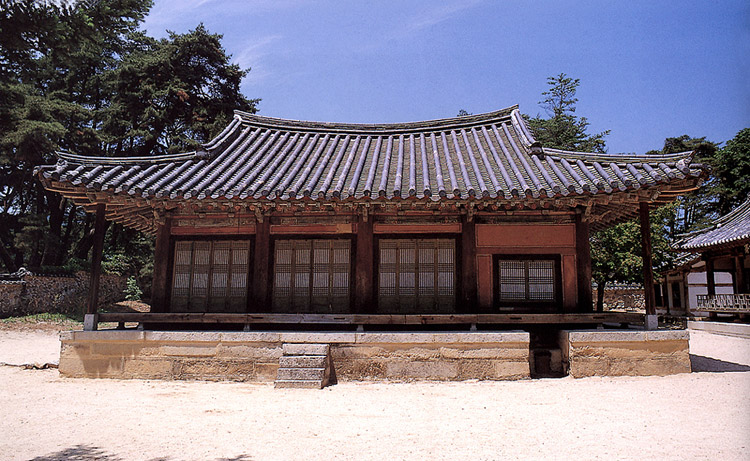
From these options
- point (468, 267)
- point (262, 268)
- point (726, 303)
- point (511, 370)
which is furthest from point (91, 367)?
point (726, 303)

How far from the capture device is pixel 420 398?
736 centimetres

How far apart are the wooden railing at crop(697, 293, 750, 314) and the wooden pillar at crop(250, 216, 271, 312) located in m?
20.6

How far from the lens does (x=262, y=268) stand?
10.4 metres

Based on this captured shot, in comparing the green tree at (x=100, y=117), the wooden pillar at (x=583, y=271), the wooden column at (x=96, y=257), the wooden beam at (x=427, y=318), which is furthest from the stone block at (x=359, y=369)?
the green tree at (x=100, y=117)

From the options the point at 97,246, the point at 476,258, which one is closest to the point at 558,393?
the point at 476,258

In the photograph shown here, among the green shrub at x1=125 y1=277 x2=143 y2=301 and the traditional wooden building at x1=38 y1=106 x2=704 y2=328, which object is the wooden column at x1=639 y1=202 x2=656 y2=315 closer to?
the traditional wooden building at x1=38 y1=106 x2=704 y2=328

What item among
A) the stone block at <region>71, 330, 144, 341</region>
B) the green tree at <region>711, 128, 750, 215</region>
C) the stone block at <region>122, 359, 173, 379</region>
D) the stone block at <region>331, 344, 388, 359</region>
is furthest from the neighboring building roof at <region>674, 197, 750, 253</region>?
the stone block at <region>71, 330, 144, 341</region>

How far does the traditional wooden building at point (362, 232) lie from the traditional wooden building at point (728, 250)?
43.1ft

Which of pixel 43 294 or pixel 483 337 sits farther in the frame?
pixel 43 294

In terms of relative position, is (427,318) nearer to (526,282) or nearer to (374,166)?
(526,282)

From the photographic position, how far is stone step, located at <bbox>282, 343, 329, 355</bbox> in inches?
342

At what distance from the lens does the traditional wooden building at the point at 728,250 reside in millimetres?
20047

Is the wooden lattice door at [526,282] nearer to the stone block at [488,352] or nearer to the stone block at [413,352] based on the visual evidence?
the stone block at [488,352]

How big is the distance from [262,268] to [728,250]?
21.9m
